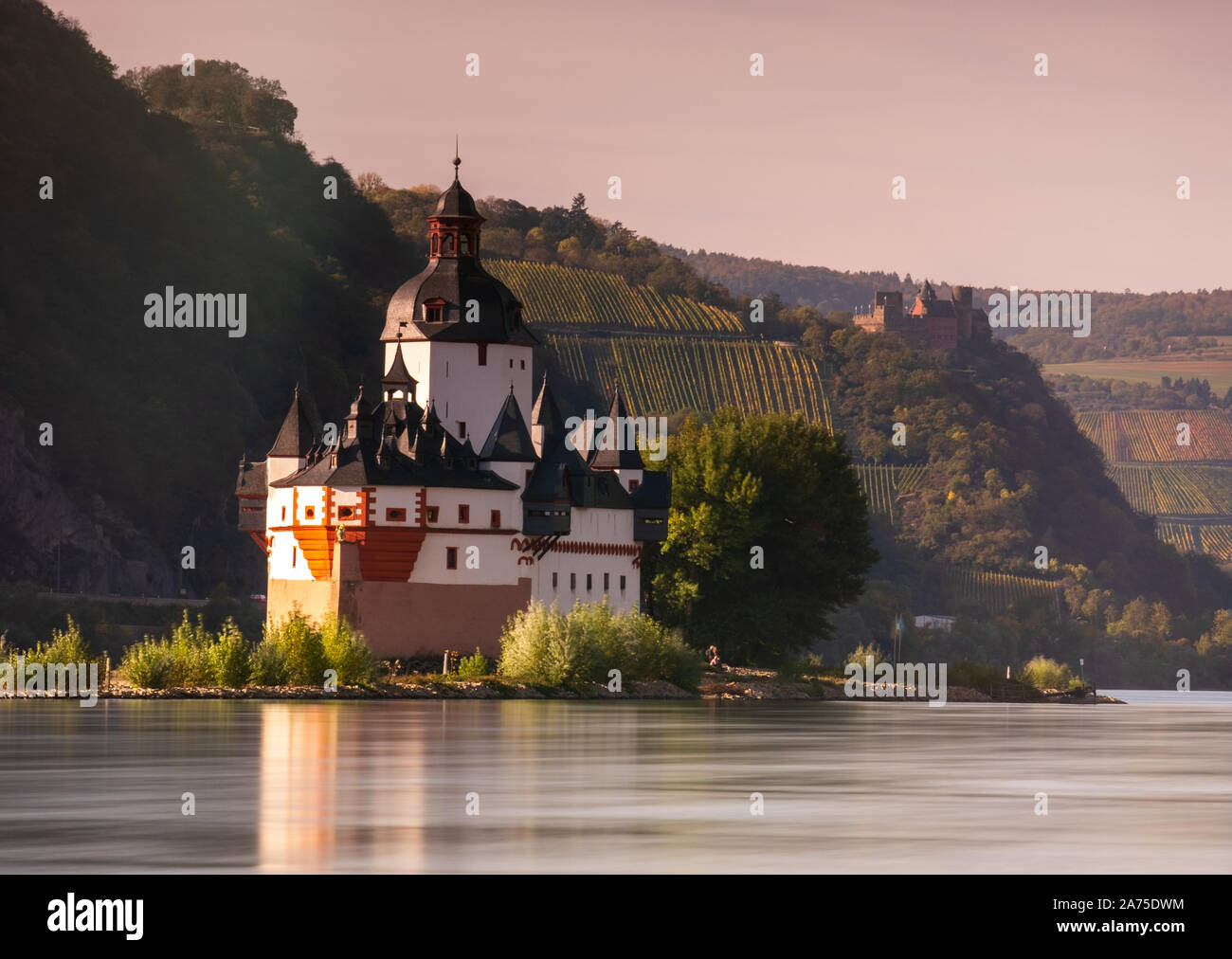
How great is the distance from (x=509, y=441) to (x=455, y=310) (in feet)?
28.7

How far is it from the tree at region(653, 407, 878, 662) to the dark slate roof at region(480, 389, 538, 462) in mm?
9455

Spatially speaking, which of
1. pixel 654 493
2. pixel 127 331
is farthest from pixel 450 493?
pixel 127 331

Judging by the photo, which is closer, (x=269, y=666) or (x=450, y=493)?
(x=269, y=666)

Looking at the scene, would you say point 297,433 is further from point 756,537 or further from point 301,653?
point 756,537

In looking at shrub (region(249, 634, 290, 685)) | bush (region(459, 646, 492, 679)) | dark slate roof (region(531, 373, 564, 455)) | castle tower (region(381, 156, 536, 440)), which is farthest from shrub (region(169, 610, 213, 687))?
dark slate roof (region(531, 373, 564, 455))

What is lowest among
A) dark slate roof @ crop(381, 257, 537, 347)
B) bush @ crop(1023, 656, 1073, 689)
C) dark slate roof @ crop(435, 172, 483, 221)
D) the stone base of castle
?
bush @ crop(1023, 656, 1073, 689)

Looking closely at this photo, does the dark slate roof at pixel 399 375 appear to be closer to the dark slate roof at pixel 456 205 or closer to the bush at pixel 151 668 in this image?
the dark slate roof at pixel 456 205

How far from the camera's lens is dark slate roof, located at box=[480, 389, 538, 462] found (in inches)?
3686

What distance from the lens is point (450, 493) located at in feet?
299

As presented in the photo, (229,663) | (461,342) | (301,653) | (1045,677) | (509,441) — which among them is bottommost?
(1045,677)

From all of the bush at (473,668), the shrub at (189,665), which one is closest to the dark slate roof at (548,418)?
the bush at (473,668)

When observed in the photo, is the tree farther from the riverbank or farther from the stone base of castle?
the stone base of castle
